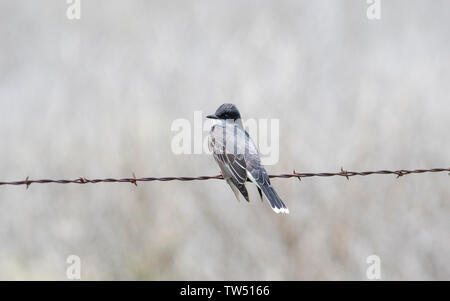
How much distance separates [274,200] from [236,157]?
522mm

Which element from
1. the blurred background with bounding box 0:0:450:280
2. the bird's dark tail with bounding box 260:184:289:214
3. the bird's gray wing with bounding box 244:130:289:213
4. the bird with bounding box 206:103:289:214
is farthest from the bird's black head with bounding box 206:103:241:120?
the bird's dark tail with bounding box 260:184:289:214

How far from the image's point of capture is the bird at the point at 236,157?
256 inches

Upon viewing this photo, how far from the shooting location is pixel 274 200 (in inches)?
254

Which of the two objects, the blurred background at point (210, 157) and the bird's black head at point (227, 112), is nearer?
the bird's black head at point (227, 112)

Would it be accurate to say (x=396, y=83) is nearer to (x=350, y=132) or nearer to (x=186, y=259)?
(x=350, y=132)

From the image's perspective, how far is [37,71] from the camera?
Answer: 368 inches

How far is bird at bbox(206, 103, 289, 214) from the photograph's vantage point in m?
6.51

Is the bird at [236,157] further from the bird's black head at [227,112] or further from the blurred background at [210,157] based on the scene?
the blurred background at [210,157]

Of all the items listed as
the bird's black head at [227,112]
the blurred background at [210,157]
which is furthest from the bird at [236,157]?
the blurred background at [210,157]

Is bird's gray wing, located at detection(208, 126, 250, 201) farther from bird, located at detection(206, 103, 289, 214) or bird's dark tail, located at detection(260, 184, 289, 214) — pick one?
bird's dark tail, located at detection(260, 184, 289, 214)

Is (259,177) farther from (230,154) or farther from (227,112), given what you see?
(227,112)

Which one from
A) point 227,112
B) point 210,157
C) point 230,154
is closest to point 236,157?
point 230,154

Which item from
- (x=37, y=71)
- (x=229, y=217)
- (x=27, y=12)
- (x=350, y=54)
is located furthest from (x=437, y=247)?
(x=27, y=12)

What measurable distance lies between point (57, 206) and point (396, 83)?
3730mm
